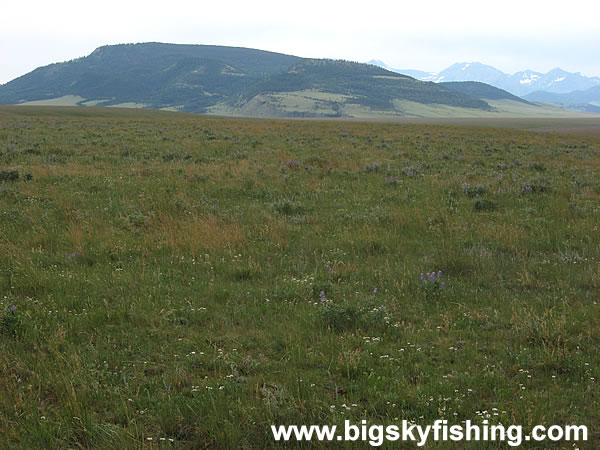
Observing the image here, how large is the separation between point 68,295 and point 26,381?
2.31m

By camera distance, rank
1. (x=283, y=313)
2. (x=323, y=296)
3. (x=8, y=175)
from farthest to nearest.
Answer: (x=8, y=175), (x=323, y=296), (x=283, y=313)

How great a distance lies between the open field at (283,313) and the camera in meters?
4.12

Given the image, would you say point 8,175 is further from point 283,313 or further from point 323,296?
point 323,296

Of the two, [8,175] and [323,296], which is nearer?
[323,296]

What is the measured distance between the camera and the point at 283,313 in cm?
629

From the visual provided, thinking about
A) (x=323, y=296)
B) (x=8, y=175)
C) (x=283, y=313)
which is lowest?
(x=283, y=313)

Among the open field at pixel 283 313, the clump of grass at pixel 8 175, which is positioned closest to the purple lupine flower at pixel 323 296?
the open field at pixel 283 313

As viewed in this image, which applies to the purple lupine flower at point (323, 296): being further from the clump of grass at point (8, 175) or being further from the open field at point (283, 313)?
the clump of grass at point (8, 175)

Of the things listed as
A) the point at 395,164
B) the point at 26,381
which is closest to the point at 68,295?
the point at 26,381

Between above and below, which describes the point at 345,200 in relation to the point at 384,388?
above

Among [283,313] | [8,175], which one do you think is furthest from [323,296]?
[8,175]

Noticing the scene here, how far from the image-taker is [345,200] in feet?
44.2

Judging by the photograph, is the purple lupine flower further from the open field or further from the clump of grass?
the clump of grass

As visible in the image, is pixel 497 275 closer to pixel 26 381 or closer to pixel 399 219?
pixel 399 219
